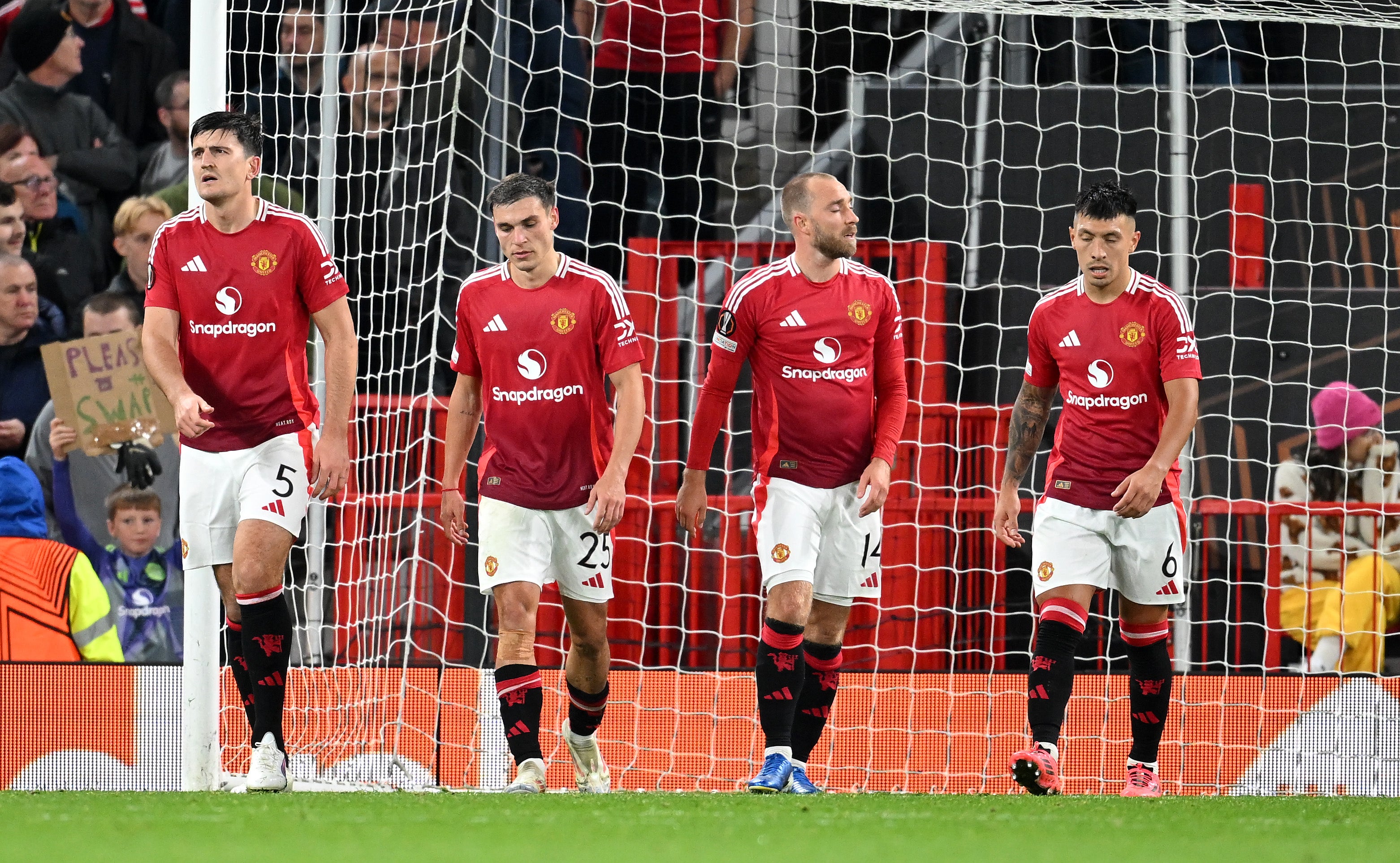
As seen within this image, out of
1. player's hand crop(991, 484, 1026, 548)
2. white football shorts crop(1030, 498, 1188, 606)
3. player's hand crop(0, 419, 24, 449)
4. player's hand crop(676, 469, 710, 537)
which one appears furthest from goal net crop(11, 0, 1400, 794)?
player's hand crop(0, 419, 24, 449)

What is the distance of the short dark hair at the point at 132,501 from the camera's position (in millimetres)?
8609

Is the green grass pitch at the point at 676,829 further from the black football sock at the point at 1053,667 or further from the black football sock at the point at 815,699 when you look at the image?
the black football sock at the point at 815,699

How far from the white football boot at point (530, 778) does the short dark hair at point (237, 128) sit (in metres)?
1.96

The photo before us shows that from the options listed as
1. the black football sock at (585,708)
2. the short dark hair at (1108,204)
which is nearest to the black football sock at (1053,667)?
the short dark hair at (1108,204)

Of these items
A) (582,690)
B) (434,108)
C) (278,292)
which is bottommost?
(582,690)

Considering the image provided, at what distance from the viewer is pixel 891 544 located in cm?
779

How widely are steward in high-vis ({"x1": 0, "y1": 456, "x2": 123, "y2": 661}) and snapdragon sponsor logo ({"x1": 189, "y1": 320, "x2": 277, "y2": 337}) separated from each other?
9.40 ft

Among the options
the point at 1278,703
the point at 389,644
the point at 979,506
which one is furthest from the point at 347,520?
the point at 1278,703

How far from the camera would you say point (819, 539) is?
206 inches

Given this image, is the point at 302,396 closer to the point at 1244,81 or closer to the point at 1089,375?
the point at 1089,375

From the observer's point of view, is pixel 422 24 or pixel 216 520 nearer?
pixel 216 520

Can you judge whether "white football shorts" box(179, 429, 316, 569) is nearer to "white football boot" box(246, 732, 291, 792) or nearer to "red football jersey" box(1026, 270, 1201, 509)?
"white football boot" box(246, 732, 291, 792)

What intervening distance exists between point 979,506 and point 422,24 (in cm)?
331

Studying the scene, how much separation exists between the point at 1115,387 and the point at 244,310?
2.69 m
